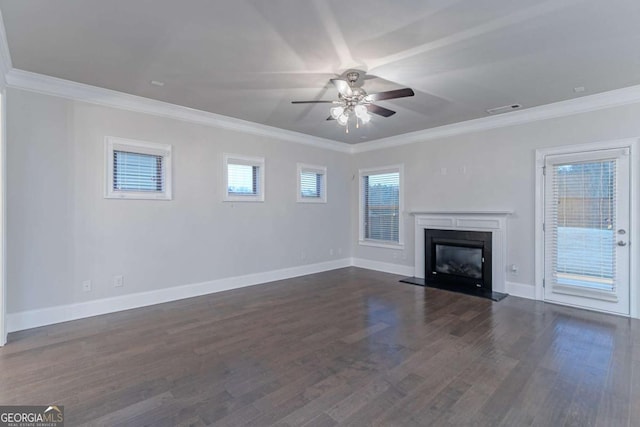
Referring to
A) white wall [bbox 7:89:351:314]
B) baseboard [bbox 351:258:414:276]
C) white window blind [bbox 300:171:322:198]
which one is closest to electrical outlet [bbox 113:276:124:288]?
white wall [bbox 7:89:351:314]

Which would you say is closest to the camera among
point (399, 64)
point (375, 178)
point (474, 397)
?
point (474, 397)

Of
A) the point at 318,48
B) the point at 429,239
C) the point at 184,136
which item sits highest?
the point at 318,48

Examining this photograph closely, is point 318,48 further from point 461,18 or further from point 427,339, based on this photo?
point 427,339

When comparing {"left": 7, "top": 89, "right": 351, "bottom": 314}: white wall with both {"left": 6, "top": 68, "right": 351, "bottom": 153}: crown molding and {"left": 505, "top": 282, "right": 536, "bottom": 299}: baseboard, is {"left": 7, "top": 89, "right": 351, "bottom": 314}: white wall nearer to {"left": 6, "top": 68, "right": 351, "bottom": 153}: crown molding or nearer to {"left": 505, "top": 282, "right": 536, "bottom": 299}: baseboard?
{"left": 6, "top": 68, "right": 351, "bottom": 153}: crown molding

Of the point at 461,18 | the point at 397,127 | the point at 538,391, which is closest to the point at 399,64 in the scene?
the point at 461,18

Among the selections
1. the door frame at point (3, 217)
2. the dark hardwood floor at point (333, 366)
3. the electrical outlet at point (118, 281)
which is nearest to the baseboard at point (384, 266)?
the dark hardwood floor at point (333, 366)

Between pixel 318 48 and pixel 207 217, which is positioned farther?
pixel 207 217

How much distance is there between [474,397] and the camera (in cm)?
228

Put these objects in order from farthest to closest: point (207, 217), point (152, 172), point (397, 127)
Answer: point (397, 127) < point (207, 217) < point (152, 172)

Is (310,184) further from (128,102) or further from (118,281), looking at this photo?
(118,281)

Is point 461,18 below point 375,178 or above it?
above

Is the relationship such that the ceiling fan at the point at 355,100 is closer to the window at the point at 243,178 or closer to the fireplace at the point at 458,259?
the window at the point at 243,178

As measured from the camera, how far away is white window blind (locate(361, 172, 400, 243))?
21.7 feet

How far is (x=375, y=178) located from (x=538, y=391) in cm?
515
